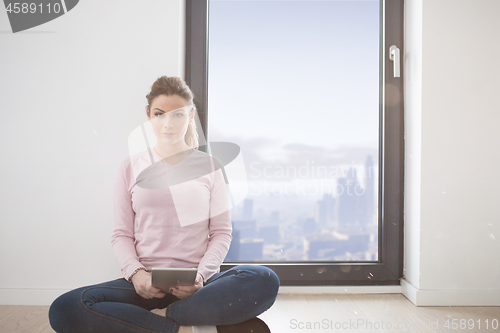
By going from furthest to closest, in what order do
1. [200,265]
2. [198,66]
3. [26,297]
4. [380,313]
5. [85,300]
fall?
1. [198,66]
2. [26,297]
3. [380,313]
4. [200,265]
5. [85,300]

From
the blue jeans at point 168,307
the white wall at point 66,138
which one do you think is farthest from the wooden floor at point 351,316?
the blue jeans at point 168,307

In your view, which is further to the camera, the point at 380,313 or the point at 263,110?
the point at 263,110

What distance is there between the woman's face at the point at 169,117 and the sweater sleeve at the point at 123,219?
0.59 feet

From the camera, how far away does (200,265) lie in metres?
1.00

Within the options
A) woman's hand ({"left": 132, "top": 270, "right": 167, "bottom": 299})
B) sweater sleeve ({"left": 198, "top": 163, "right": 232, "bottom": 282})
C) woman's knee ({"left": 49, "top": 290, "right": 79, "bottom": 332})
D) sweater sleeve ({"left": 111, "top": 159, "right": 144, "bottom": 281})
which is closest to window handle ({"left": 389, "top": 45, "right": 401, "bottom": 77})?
sweater sleeve ({"left": 198, "top": 163, "right": 232, "bottom": 282})

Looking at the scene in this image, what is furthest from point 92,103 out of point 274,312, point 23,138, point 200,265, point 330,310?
point 330,310

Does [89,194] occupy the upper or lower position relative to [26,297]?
upper

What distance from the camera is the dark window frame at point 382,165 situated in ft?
4.91

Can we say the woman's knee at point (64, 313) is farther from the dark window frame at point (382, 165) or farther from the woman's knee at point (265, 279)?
the dark window frame at point (382, 165)

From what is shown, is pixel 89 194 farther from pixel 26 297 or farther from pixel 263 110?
pixel 263 110

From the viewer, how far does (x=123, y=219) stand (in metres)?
1.08

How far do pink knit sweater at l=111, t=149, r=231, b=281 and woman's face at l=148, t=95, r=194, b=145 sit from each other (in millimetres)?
96

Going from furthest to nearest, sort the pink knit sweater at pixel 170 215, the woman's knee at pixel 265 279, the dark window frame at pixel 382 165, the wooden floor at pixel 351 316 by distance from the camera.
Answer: the dark window frame at pixel 382 165 → the wooden floor at pixel 351 316 → the pink knit sweater at pixel 170 215 → the woman's knee at pixel 265 279

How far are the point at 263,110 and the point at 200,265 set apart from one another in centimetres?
87
